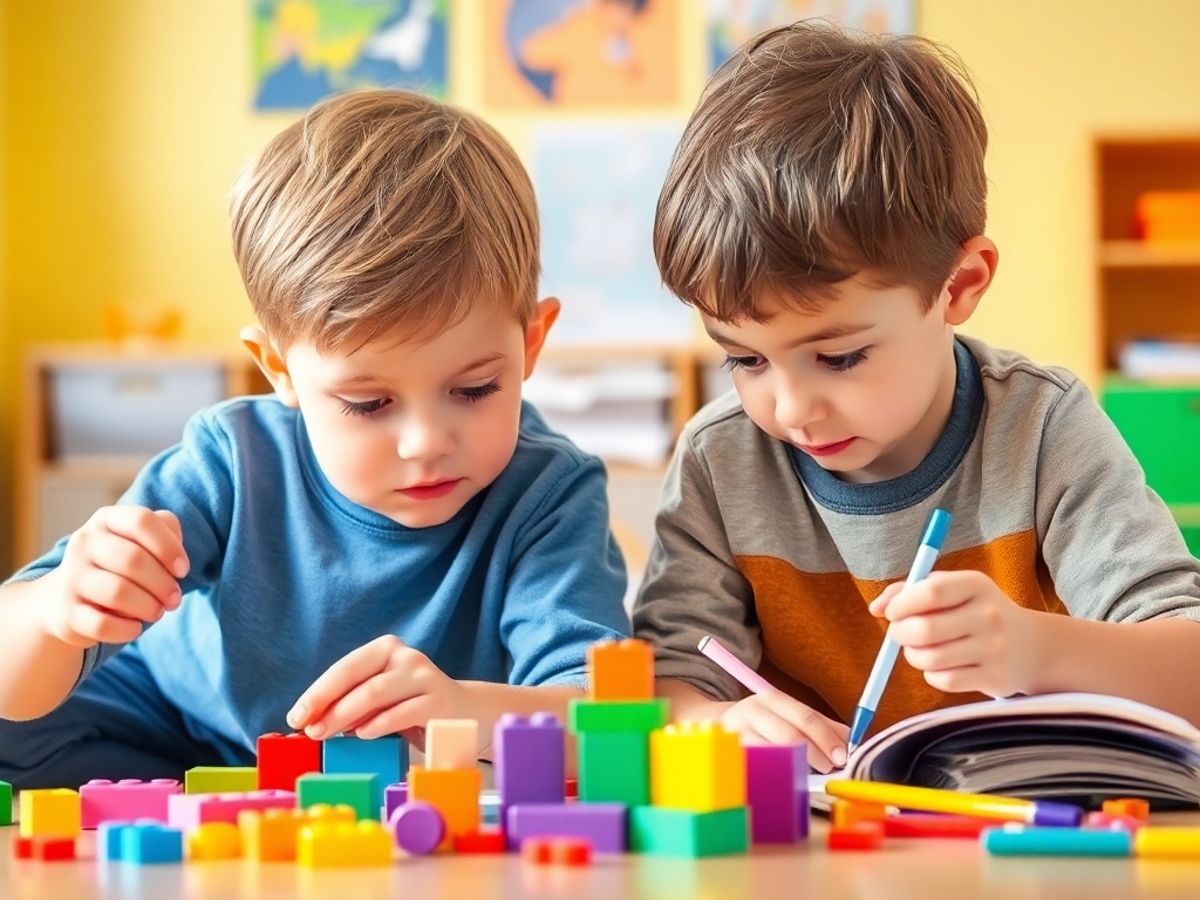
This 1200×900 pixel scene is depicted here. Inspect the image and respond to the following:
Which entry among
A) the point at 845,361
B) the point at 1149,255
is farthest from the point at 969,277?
the point at 1149,255

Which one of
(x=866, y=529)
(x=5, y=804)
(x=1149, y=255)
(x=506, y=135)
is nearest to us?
(x=5, y=804)

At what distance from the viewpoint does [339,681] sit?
798 millimetres

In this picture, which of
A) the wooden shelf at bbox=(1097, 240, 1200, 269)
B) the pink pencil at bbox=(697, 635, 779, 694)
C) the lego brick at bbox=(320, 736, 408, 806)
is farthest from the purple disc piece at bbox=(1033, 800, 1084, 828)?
the wooden shelf at bbox=(1097, 240, 1200, 269)

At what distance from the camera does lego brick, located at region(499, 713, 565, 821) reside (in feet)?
2.14

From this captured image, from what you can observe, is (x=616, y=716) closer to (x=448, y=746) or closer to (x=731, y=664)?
(x=448, y=746)

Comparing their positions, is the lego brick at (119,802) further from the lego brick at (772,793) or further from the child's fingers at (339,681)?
the lego brick at (772,793)

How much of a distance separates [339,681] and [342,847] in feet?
0.66

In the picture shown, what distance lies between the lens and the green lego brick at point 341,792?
2.20 feet

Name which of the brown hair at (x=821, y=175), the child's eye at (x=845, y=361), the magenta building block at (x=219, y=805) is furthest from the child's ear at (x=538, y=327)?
the magenta building block at (x=219, y=805)

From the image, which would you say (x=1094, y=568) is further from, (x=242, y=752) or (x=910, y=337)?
(x=242, y=752)

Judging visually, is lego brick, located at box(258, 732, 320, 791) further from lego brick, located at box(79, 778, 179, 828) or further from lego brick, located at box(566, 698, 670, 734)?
lego brick, located at box(566, 698, 670, 734)

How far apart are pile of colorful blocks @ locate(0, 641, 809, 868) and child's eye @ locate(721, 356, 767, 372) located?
370 mm

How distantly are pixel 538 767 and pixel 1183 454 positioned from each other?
3171 millimetres

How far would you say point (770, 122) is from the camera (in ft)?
3.30
